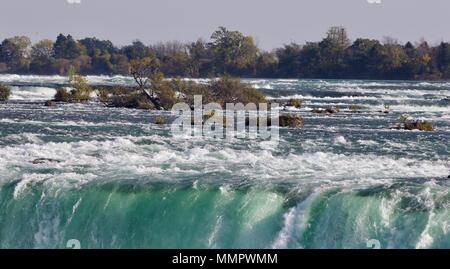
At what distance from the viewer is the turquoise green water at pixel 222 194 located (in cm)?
2178

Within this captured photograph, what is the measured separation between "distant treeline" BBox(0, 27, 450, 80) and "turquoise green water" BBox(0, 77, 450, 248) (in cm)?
10033

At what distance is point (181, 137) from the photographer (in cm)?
3706

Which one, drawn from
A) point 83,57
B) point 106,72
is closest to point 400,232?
point 106,72

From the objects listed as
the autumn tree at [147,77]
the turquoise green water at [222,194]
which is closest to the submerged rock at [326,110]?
the autumn tree at [147,77]

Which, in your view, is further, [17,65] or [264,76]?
[17,65]

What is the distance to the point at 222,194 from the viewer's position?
78.3 ft

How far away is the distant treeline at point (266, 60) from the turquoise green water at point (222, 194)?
100 meters

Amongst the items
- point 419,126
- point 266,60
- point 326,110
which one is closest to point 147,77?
point 326,110

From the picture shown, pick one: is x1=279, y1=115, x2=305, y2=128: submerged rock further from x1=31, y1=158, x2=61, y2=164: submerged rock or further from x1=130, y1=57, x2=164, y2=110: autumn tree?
x1=31, y1=158, x2=61, y2=164: submerged rock

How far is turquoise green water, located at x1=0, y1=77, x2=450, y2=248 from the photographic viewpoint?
21781 millimetres

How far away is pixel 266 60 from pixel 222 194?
127058 mm

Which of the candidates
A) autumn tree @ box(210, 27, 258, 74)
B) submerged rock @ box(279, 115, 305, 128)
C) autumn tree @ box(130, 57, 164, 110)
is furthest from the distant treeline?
submerged rock @ box(279, 115, 305, 128)

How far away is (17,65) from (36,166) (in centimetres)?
14380
